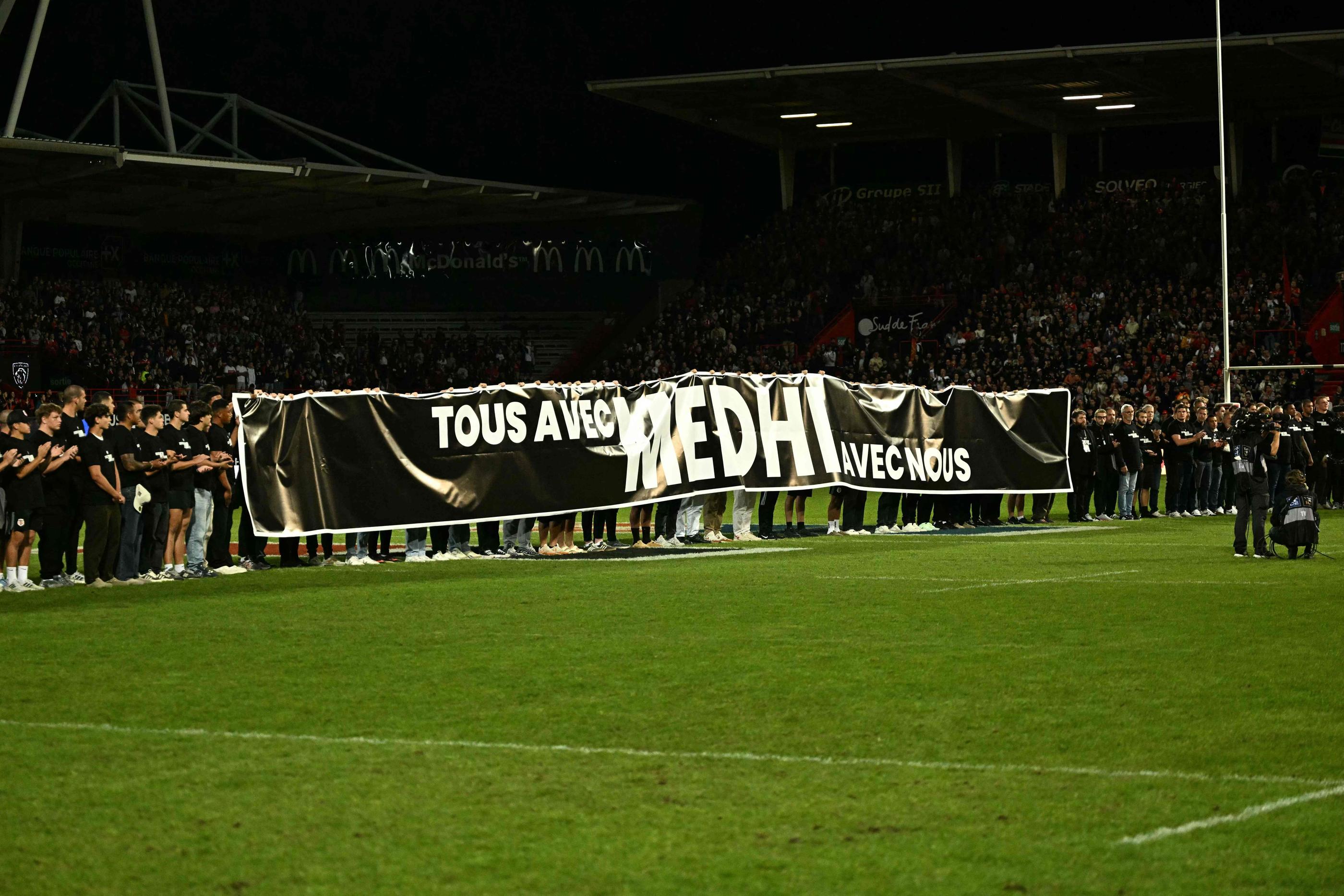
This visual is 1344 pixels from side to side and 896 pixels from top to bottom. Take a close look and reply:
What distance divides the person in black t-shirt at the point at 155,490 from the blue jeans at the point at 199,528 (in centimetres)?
25

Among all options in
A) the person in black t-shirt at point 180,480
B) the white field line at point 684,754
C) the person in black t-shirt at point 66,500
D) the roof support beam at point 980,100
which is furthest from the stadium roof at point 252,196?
the white field line at point 684,754

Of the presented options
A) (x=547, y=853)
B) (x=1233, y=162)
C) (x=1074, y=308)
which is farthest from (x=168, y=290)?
(x=547, y=853)

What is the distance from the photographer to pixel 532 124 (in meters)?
56.1

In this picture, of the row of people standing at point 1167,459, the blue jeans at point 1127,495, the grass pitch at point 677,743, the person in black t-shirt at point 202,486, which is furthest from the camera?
the blue jeans at point 1127,495

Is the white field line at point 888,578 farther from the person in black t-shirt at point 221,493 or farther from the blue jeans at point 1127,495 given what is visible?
the blue jeans at point 1127,495

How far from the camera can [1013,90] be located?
157 feet

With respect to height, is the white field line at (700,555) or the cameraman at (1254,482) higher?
the cameraman at (1254,482)

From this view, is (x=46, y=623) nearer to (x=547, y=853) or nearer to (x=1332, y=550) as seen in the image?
(x=547, y=853)

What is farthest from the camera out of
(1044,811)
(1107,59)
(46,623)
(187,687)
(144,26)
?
(144,26)

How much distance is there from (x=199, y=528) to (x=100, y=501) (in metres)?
1.33

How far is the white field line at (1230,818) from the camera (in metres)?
5.77

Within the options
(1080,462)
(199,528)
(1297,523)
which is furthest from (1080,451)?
(199,528)

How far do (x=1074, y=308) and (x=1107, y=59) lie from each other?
21.2 ft

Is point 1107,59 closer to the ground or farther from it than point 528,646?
farther from it
